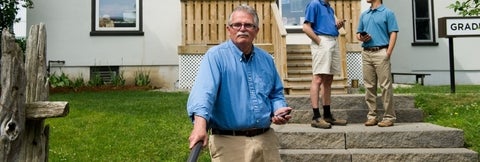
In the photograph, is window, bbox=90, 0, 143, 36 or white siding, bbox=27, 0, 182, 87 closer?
white siding, bbox=27, 0, 182, 87

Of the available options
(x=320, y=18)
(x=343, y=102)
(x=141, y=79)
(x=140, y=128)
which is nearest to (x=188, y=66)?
(x=141, y=79)

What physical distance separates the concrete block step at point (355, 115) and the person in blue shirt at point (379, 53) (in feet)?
1.54

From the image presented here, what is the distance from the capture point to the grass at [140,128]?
17.9 ft

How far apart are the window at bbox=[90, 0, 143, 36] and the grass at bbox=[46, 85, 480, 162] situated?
5.54 metres

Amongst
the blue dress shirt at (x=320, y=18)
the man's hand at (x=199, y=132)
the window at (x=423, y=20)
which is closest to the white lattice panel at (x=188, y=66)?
the blue dress shirt at (x=320, y=18)

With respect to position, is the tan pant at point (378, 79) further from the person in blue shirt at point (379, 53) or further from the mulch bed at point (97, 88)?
the mulch bed at point (97, 88)

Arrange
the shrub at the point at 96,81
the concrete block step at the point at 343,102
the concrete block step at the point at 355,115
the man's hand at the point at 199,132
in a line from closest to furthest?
the man's hand at the point at 199,132 < the concrete block step at the point at 355,115 < the concrete block step at the point at 343,102 < the shrub at the point at 96,81

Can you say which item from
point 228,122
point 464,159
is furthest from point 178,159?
point 464,159

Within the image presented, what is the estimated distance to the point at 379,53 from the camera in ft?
19.5

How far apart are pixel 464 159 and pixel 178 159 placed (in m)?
2.97

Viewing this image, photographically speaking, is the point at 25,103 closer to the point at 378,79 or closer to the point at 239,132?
the point at 239,132

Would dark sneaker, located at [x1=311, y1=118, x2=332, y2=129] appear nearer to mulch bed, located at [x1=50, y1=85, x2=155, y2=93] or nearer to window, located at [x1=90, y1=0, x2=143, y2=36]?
mulch bed, located at [x1=50, y1=85, x2=155, y2=93]

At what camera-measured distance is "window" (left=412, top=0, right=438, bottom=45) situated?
1607cm

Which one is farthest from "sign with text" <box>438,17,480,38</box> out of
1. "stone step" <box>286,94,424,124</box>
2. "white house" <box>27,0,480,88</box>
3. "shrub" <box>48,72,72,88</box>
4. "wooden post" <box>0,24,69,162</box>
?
"shrub" <box>48,72,72,88</box>
